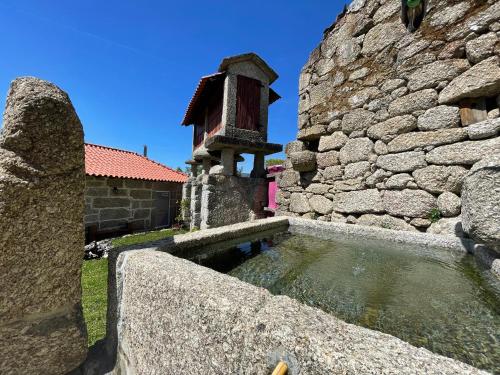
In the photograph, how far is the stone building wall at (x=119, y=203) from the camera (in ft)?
23.0

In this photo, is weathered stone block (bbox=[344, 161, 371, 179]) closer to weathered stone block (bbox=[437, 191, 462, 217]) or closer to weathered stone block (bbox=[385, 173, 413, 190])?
weathered stone block (bbox=[385, 173, 413, 190])

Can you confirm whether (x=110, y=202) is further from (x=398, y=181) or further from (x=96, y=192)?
(x=398, y=181)

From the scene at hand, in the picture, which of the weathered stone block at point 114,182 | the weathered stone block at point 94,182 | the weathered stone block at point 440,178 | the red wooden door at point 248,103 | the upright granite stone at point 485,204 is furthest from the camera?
the weathered stone block at point 114,182

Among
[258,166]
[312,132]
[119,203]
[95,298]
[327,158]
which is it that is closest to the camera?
[95,298]

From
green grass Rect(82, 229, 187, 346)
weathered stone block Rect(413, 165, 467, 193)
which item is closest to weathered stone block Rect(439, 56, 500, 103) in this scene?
weathered stone block Rect(413, 165, 467, 193)

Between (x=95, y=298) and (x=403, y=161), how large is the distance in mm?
4372

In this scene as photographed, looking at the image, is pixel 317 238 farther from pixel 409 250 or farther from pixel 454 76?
pixel 454 76

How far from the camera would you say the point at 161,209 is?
Result: 9000 mm

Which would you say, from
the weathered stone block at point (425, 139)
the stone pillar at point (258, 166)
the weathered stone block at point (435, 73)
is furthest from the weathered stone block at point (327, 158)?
the stone pillar at point (258, 166)

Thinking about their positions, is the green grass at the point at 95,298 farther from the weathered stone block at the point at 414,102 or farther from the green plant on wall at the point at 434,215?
the weathered stone block at the point at 414,102

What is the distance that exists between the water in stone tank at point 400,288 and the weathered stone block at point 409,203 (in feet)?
2.33

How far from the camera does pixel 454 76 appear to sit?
2398mm

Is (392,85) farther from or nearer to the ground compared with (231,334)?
farther from the ground

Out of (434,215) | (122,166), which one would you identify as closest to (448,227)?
(434,215)
